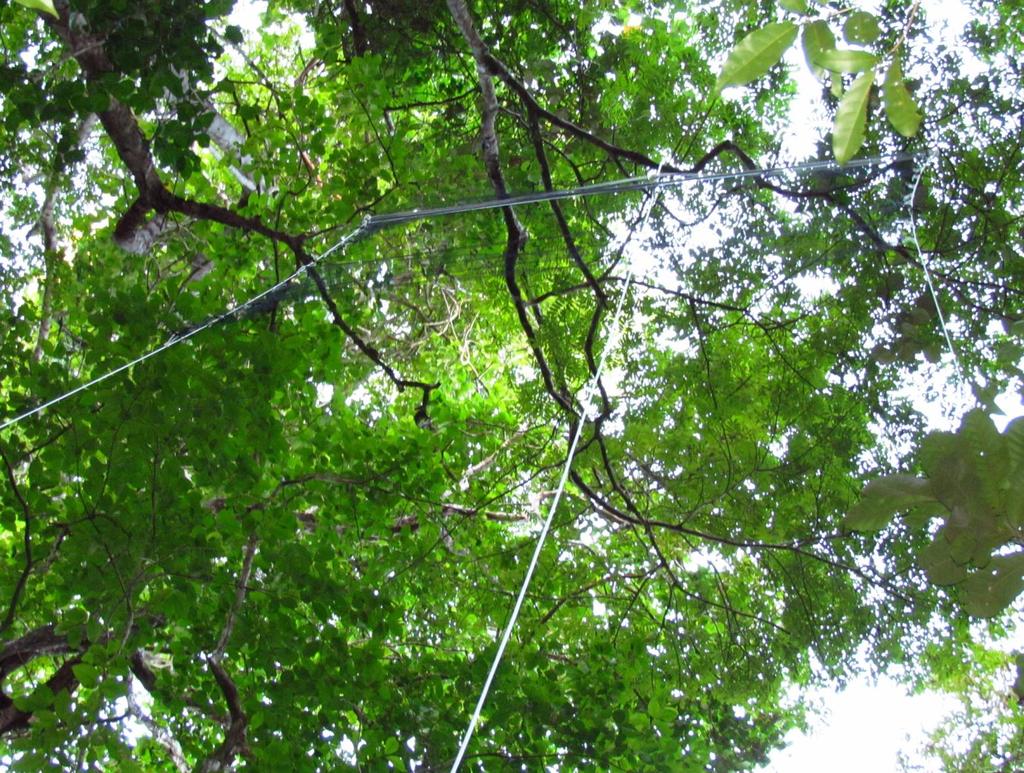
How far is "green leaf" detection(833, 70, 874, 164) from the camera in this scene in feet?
2.80

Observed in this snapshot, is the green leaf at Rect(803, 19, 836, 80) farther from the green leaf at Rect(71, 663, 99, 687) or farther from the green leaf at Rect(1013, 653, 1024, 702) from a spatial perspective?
the green leaf at Rect(71, 663, 99, 687)

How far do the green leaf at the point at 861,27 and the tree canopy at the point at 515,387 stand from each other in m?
1.19

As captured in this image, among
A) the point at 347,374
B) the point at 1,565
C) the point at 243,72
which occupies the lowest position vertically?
the point at 1,565

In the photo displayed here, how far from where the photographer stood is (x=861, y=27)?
84 centimetres

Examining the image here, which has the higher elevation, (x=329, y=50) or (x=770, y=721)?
(x=329, y=50)

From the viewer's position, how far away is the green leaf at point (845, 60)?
2.67 feet

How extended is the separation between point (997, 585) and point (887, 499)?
13 centimetres

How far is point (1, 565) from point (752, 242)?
2983mm

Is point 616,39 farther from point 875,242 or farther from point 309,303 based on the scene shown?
point 309,303

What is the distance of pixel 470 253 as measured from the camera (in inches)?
104

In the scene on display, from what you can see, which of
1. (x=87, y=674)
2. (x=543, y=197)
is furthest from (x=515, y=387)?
(x=87, y=674)

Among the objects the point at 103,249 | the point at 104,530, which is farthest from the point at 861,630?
the point at 103,249

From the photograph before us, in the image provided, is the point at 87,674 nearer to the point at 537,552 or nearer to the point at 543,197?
the point at 537,552

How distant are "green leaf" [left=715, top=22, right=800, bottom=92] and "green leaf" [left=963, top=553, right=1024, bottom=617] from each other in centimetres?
54
